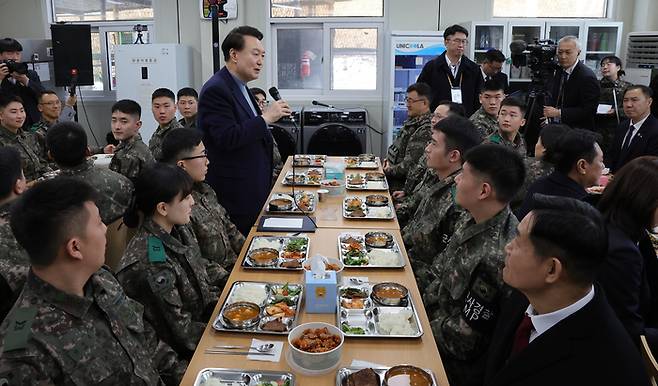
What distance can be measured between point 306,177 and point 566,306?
111 inches

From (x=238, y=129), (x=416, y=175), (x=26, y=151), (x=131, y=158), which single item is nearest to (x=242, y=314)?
(x=238, y=129)

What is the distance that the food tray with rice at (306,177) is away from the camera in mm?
3913

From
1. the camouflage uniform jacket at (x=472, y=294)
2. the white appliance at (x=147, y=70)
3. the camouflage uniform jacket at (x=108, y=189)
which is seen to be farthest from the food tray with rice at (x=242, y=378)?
the white appliance at (x=147, y=70)

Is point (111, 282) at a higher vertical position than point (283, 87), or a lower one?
lower

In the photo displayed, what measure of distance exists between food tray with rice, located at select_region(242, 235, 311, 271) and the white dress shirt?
1.06 meters

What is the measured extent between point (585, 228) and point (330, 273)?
0.94 m

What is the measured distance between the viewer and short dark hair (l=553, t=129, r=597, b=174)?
2.66m

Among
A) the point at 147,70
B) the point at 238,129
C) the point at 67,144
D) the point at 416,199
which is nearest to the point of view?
the point at 67,144

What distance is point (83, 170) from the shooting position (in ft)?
9.23

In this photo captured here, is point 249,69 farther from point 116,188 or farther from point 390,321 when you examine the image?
point 390,321

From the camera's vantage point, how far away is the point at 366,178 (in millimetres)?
4102

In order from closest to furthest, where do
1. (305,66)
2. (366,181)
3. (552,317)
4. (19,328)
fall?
1. (19,328)
2. (552,317)
3. (366,181)
4. (305,66)

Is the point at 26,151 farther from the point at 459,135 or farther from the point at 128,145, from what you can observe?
the point at 459,135

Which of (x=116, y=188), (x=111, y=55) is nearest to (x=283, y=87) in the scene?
(x=111, y=55)
